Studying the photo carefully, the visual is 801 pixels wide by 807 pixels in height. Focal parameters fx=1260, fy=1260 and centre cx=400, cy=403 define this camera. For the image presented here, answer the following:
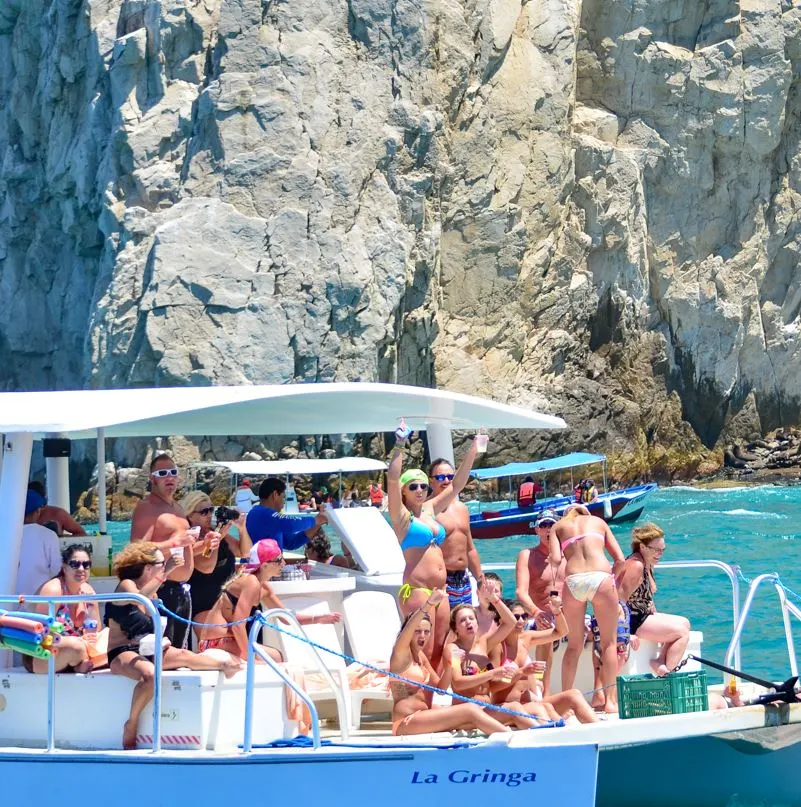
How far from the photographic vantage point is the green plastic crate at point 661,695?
22.7ft

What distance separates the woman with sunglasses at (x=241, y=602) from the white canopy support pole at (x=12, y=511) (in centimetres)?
110

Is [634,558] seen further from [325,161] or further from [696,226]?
[696,226]

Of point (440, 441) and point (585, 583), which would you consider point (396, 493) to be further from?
point (440, 441)

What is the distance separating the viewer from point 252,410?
329 inches

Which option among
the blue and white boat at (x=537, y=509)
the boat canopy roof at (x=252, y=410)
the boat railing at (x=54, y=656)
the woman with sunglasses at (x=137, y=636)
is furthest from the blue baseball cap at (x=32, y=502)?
the blue and white boat at (x=537, y=509)

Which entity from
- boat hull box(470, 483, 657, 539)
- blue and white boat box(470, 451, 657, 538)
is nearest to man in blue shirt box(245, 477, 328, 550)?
boat hull box(470, 483, 657, 539)

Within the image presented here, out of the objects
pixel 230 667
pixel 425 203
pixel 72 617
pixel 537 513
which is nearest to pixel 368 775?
pixel 230 667

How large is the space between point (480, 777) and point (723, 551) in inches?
793

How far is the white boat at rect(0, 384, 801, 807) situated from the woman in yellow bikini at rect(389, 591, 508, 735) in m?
0.15

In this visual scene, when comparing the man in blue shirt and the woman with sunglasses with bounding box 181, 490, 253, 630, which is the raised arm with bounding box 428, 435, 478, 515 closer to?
the man in blue shirt

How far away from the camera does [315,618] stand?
25.9 ft

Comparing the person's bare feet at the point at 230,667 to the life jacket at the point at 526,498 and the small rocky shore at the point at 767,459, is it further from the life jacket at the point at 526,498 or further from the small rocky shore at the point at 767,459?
the small rocky shore at the point at 767,459

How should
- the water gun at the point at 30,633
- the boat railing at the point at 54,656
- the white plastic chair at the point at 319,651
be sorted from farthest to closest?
the white plastic chair at the point at 319,651, the water gun at the point at 30,633, the boat railing at the point at 54,656

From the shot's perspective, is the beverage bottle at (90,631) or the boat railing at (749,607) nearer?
the beverage bottle at (90,631)
